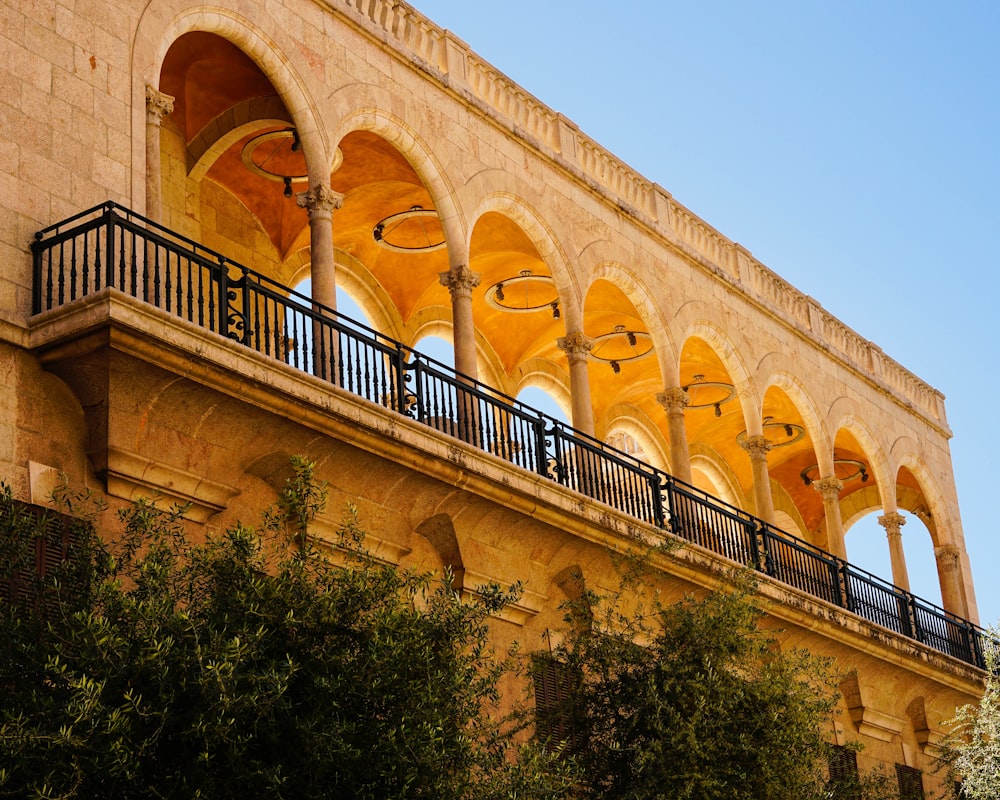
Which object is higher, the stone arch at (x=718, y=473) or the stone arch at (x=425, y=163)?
the stone arch at (x=718, y=473)

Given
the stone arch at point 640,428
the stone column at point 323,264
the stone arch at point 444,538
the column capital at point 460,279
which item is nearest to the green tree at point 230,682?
the stone column at point 323,264

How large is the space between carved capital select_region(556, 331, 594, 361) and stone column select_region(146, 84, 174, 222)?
5.79 metres

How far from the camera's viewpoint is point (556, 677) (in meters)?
14.3

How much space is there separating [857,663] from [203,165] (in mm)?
9774

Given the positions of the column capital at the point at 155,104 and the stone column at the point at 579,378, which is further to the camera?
the stone column at the point at 579,378

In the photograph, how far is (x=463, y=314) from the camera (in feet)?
50.8

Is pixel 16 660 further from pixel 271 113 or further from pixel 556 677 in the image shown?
pixel 271 113

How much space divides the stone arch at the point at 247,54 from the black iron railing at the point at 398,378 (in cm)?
126

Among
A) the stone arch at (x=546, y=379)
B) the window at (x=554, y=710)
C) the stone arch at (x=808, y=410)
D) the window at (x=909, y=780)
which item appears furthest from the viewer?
the stone arch at (x=546, y=379)

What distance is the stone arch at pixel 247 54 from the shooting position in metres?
12.5

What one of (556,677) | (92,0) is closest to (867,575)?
(556,677)

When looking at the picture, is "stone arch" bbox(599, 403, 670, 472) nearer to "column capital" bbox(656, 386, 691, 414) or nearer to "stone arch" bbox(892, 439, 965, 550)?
"stone arch" bbox(892, 439, 965, 550)

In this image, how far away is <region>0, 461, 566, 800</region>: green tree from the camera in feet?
25.3

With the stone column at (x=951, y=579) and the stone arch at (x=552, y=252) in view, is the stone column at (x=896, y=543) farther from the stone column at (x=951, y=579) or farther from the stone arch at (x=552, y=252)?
the stone arch at (x=552, y=252)
